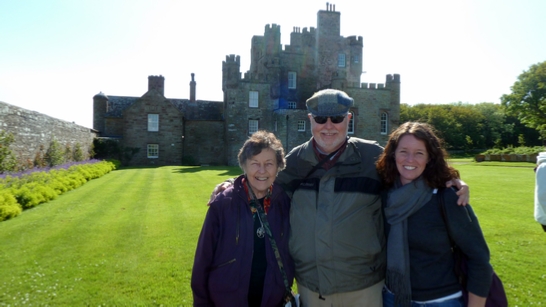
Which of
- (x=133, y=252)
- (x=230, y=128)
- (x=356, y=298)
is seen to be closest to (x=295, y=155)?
(x=356, y=298)

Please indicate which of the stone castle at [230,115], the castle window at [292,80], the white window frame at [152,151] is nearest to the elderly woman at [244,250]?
the stone castle at [230,115]

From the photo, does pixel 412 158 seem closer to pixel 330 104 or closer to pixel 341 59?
pixel 330 104

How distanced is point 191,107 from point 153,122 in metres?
5.57

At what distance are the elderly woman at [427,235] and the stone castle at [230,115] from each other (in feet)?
97.1

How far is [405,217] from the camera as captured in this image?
108 inches

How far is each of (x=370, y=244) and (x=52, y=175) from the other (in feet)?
51.9

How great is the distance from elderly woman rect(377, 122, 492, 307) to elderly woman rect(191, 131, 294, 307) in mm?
919

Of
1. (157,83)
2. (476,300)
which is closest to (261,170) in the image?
(476,300)

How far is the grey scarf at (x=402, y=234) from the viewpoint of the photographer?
272cm

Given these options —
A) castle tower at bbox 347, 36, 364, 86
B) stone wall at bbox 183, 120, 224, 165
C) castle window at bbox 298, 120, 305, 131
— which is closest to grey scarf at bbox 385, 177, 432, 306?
castle window at bbox 298, 120, 305, 131

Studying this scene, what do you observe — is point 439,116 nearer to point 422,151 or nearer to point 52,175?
point 52,175

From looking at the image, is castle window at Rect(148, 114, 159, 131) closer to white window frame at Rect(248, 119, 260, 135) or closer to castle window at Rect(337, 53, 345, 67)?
white window frame at Rect(248, 119, 260, 135)

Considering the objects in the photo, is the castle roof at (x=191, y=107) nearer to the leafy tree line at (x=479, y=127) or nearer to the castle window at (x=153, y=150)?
the castle window at (x=153, y=150)

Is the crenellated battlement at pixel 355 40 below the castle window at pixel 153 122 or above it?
above
